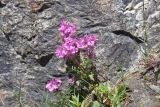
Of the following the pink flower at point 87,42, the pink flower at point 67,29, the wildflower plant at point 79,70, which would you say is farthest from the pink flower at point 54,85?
the pink flower at point 67,29

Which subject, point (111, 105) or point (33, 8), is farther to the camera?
point (33, 8)

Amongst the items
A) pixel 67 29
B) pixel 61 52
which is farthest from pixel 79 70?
pixel 67 29

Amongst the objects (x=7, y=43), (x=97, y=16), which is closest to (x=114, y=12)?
(x=97, y=16)

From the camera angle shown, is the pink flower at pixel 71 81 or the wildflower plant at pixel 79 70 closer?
the wildflower plant at pixel 79 70

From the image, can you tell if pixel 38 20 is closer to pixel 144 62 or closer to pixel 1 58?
pixel 1 58

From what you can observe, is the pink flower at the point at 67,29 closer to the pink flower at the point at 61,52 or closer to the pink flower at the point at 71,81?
the pink flower at the point at 61,52

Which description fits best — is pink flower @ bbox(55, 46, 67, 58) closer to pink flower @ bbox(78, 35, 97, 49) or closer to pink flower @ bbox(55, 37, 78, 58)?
pink flower @ bbox(55, 37, 78, 58)

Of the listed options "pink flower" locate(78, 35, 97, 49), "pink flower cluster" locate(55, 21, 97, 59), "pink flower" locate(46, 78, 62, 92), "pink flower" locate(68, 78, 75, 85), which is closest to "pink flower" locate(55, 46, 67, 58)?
"pink flower cluster" locate(55, 21, 97, 59)
